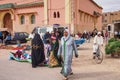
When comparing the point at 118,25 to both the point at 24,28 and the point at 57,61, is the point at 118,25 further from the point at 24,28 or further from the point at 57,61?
the point at 24,28

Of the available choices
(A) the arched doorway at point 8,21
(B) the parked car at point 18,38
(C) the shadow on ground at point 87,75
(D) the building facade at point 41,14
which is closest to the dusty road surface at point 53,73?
(C) the shadow on ground at point 87,75

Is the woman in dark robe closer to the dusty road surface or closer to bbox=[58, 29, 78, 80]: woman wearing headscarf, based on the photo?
the dusty road surface

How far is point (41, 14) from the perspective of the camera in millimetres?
43375

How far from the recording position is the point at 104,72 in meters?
11.7

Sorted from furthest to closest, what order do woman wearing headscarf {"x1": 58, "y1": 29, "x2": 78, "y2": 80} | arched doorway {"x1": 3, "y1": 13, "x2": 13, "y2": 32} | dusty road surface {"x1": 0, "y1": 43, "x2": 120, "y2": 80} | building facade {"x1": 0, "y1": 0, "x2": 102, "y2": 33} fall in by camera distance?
1. arched doorway {"x1": 3, "y1": 13, "x2": 13, "y2": 32}
2. building facade {"x1": 0, "y1": 0, "x2": 102, "y2": 33}
3. dusty road surface {"x1": 0, "y1": 43, "x2": 120, "y2": 80}
4. woman wearing headscarf {"x1": 58, "y1": 29, "x2": 78, "y2": 80}

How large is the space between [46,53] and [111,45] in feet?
13.1

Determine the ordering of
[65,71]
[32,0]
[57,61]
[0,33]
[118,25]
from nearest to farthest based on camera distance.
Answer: [65,71] → [57,61] → [118,25] → [0,33] → [32,0]

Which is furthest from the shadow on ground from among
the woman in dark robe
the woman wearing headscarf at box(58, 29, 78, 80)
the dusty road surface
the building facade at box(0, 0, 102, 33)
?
the building facade at box(0, 0, 102, 33)

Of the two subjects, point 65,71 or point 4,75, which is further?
point 4,75

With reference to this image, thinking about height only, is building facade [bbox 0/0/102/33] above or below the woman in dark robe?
above

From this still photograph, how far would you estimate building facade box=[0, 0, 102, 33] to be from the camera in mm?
40125

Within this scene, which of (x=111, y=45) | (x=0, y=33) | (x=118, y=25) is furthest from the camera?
(x=0, y=33)

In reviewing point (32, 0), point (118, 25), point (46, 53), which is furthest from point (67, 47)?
point (32, 0)

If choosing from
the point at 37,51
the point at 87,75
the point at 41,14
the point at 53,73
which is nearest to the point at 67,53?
the point at 87,75
